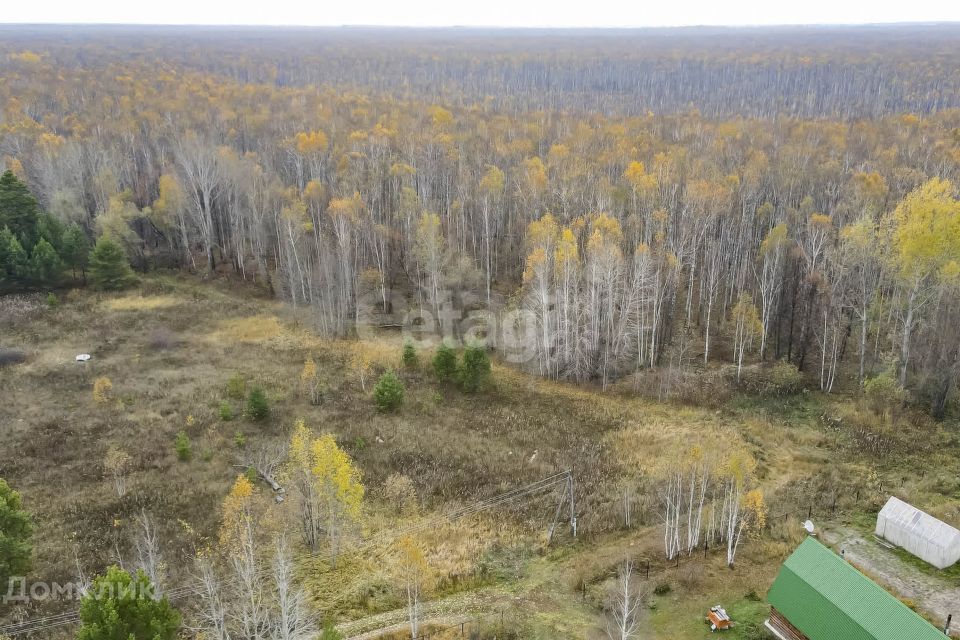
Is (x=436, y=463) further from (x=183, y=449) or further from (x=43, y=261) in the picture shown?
(x=43, y=261)

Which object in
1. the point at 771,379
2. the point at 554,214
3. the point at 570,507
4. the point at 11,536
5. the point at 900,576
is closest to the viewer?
the point at 11,536

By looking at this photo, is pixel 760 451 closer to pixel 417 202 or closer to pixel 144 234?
pixel 417 202

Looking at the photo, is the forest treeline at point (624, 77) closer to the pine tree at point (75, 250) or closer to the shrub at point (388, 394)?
the pine tree at point (75, 250)

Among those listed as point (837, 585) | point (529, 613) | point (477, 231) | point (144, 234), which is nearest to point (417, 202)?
point (477, 231)

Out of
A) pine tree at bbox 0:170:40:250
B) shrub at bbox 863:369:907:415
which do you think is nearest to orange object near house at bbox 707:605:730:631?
shrub at bbox 863:369:907:415

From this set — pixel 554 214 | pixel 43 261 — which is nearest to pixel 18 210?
pixel 43 261
